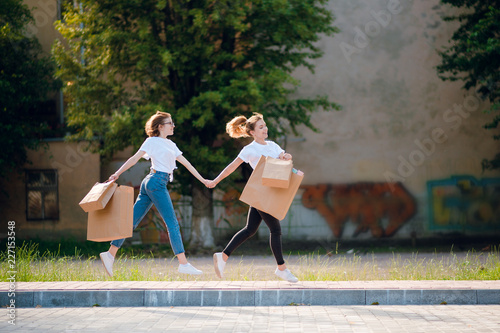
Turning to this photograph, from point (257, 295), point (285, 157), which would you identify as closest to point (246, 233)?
point (257, 295)

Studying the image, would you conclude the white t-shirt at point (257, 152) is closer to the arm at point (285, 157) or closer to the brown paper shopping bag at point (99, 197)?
the arm at point (285, 157)

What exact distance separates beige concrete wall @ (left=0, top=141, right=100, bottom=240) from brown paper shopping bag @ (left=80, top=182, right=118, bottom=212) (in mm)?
12431

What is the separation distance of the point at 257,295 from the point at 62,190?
46.8ft

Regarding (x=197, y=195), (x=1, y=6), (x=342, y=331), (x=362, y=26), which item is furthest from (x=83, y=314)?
(x=362, y=26)

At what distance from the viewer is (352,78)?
67.4 ft

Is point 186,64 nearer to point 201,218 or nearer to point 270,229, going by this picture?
point 201,218

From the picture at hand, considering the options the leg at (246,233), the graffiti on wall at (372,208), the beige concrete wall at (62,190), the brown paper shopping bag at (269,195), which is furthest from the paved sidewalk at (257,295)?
the beige concrete wall at (62,190)

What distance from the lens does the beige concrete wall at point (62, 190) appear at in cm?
2039

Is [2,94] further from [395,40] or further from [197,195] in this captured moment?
[395,40]

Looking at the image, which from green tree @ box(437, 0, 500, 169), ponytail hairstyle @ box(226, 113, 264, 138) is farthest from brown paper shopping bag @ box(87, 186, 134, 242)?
green tree @ box(437, 0, 500, 169)

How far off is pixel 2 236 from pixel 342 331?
661 inches

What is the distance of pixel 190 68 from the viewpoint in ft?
52.2

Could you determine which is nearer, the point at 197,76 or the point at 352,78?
the point at 197,76

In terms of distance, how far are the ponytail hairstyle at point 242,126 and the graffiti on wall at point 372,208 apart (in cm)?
1216
